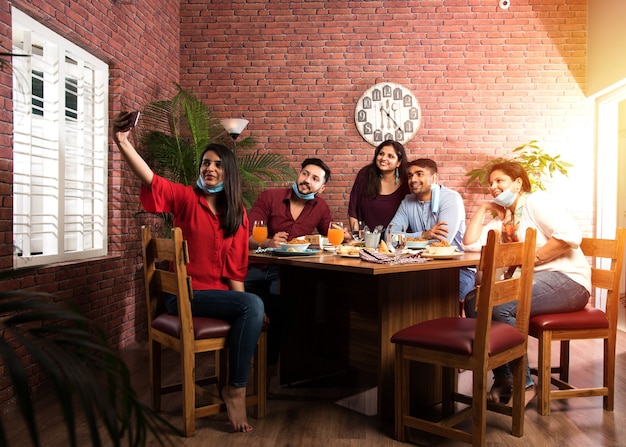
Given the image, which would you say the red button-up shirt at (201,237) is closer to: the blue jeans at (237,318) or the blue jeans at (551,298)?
the blue jeans at (237,318)

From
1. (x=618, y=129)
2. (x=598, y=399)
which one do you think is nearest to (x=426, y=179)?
(x=598, y=399)

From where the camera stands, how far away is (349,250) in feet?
9.39

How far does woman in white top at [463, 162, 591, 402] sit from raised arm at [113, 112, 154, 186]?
1.79 m

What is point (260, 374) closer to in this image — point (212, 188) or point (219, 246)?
point (219, 246)

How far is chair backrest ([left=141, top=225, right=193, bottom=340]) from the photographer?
2.35m

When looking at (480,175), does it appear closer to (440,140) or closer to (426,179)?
(440,140)

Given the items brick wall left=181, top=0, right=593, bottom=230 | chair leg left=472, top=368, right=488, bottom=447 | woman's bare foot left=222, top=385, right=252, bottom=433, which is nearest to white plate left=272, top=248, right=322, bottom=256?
woman's bare foot left=222, top=385, right=252, bottom=433

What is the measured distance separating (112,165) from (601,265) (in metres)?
4.77

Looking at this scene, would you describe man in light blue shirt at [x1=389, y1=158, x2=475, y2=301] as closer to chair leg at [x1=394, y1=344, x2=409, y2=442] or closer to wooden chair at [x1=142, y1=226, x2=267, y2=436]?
chair leg at [x1=394, y1=344, x2=409, y2=442]

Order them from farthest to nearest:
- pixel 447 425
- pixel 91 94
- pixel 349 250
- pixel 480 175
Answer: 1. pixel 480 175
2. pixel 91 94
3. pixel 349 250
4. pixel 447 425

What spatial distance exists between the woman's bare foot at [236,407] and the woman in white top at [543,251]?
4.13ft

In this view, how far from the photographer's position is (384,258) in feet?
8.21

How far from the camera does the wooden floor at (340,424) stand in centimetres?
245

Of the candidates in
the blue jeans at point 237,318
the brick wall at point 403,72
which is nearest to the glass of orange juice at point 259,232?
the blue jeans at point 237,318
